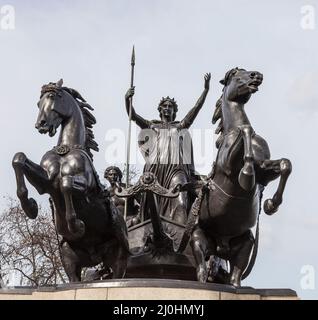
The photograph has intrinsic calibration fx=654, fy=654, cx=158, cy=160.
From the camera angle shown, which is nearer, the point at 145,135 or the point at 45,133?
the point at 45,133

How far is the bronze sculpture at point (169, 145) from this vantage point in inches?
441

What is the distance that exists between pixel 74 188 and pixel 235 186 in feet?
6.73

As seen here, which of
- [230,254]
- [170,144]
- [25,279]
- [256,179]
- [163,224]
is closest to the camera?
[256,179]

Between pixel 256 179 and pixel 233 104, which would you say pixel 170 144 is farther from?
pixel 256 179

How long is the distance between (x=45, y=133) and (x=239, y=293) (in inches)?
136

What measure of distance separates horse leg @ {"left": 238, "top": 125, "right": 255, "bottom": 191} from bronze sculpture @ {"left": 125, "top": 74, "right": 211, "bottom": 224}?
313 cm

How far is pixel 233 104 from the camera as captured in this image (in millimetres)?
8883

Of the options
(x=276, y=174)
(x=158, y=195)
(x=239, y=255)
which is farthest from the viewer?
(x=158, y=195)

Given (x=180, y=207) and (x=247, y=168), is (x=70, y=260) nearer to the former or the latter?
(x=180, y=207)

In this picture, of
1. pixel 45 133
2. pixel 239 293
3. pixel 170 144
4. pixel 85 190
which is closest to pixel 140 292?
pixel 239 293

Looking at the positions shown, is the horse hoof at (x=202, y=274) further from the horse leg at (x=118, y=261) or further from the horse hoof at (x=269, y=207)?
the horse leg at (x=118, y=261)

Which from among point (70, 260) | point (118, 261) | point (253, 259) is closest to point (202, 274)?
point (253, 259)

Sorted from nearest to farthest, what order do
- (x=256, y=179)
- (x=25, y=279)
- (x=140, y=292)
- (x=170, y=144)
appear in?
(x=140, y=292) < (x=256, y=179) < (x=170, y=144) < (x=25, y=279)

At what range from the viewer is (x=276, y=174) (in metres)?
8.05
